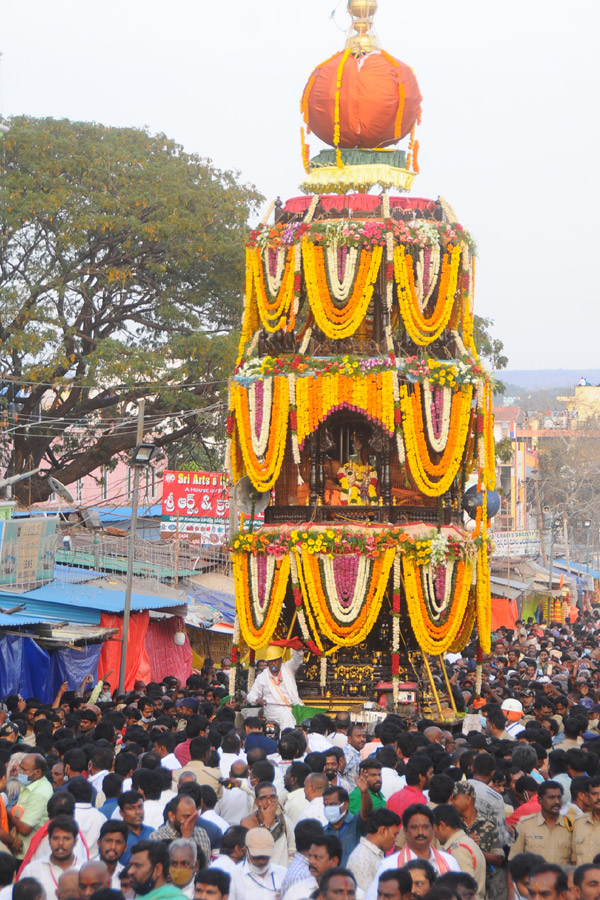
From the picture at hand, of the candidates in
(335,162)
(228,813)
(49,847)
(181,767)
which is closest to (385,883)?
(49,847)

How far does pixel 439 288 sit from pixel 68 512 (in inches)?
498

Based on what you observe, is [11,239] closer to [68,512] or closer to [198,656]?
[68,512]

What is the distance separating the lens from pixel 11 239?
3241cm

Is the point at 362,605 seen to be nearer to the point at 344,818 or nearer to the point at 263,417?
the point at 263,417

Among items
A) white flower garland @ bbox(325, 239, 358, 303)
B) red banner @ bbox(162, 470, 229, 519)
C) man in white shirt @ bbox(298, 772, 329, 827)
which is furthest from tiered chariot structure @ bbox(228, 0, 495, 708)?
man in white shirt @ bbox(298, 772, 329, 827)

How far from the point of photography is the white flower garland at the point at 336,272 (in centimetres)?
2127

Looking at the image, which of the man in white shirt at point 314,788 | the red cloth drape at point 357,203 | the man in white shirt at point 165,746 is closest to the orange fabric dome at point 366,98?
the red cloth drape at point 357,203

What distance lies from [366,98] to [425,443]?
613 centimetres

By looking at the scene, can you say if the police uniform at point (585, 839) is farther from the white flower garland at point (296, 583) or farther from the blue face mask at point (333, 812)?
the white flower garland at point (296, 583)

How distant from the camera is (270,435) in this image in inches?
843

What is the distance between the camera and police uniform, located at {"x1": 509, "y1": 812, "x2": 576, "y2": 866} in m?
8.71

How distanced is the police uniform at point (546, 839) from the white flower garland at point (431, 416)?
12.4 meters

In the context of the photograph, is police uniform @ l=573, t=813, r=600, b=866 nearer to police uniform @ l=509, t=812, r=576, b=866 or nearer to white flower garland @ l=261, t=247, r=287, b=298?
police uniform @ l=509, t=812, r=576, b=866

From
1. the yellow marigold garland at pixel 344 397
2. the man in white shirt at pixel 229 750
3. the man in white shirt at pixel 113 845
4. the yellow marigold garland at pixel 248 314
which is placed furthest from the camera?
the yellow marigold garland at pixel 248 314
